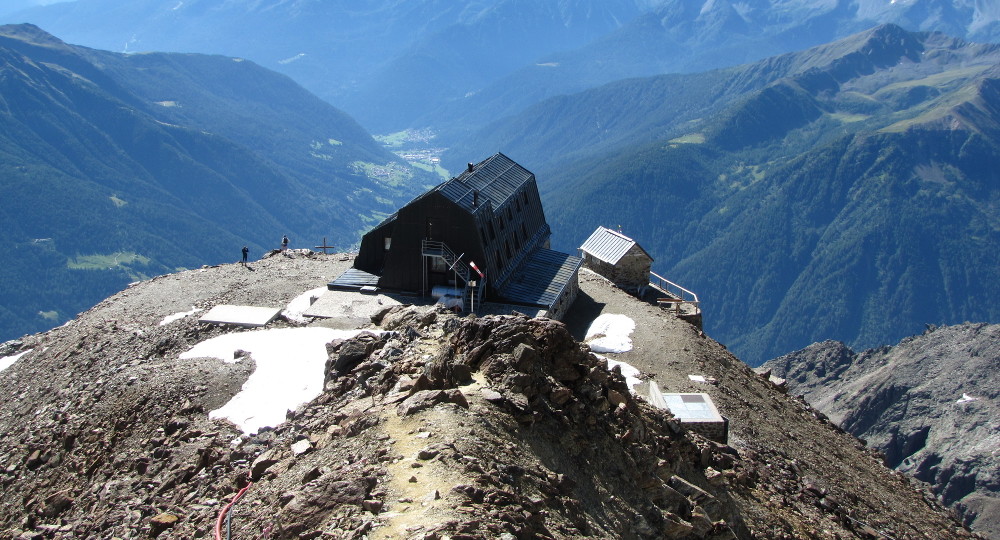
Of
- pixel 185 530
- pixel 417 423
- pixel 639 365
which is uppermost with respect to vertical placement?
pixel 639 365

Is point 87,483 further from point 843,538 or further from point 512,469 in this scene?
point 843,538

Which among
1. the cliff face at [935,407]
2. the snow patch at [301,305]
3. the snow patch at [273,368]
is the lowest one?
the snow patch at [273,368]

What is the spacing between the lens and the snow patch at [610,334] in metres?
46.1

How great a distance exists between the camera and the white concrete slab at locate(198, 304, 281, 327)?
4309 centimetres

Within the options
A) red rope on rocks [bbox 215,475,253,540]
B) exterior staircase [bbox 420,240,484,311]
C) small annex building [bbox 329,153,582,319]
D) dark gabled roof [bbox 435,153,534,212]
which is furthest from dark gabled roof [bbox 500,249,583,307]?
red rope on rocks [bbox 215,475,253,540]

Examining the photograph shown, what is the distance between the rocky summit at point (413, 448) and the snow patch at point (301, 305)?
2.07 ft

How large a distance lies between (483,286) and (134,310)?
18.6 meters

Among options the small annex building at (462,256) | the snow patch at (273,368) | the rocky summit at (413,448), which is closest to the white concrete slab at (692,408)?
the rocky summit at (413,448)

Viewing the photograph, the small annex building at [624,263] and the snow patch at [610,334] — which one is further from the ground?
the small annex building at [624,263]

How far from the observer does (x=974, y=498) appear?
245 ft

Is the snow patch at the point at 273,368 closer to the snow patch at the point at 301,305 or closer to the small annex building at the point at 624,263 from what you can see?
the snow patch at the point at 301,305

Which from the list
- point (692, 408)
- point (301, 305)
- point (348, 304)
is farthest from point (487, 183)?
point (692, 408)

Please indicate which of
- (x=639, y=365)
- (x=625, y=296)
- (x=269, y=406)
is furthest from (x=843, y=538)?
(x=625, y=296)

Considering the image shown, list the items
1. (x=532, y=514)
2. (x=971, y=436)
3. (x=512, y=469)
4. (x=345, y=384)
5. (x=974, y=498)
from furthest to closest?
(x=971, y=436), (x=974, y=498), (x=345, y=384), (x=512, y=469), (x=532, y=514)
